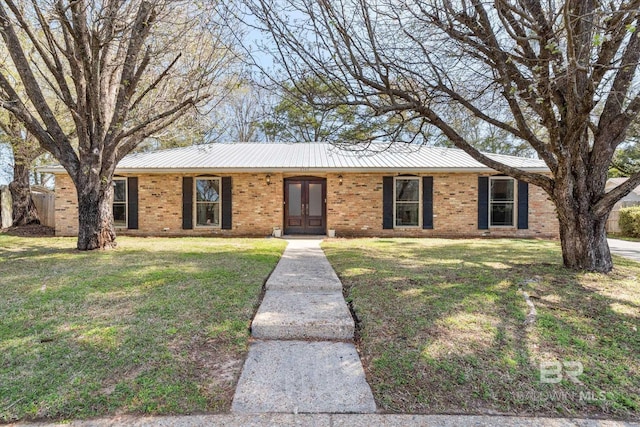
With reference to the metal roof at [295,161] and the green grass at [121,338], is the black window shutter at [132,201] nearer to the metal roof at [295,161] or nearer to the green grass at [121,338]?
the metal roof at [295,161]

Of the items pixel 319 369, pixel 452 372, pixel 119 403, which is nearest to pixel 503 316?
pixel 452 372

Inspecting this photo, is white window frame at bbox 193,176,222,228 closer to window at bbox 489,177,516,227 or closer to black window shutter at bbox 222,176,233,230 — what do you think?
black window shutter at bbox 222,176,233,230

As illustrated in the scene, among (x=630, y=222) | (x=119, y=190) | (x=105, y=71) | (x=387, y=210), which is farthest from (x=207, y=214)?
(x=630, y=222)

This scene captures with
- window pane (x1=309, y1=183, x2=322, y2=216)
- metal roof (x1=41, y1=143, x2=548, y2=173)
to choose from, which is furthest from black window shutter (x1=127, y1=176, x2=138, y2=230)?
window pane (x1=309, y1=183, x2=322, y2=216)

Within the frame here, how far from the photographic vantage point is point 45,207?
13312mm

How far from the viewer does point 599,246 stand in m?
5.05

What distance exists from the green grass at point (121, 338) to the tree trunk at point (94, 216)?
67.0 inches

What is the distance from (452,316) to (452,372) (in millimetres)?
1021

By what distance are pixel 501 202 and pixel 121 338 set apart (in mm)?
11765

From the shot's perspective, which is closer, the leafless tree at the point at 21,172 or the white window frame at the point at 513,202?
the white window frame at the point at 513,202

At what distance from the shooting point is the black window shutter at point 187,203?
36.2 ft

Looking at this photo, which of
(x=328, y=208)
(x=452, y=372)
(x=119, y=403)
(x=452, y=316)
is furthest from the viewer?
(x=328, y=208)

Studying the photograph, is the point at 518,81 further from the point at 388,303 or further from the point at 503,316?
the point at 388,303

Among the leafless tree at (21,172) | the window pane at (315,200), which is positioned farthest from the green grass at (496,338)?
the leafless tree at (21,172)
